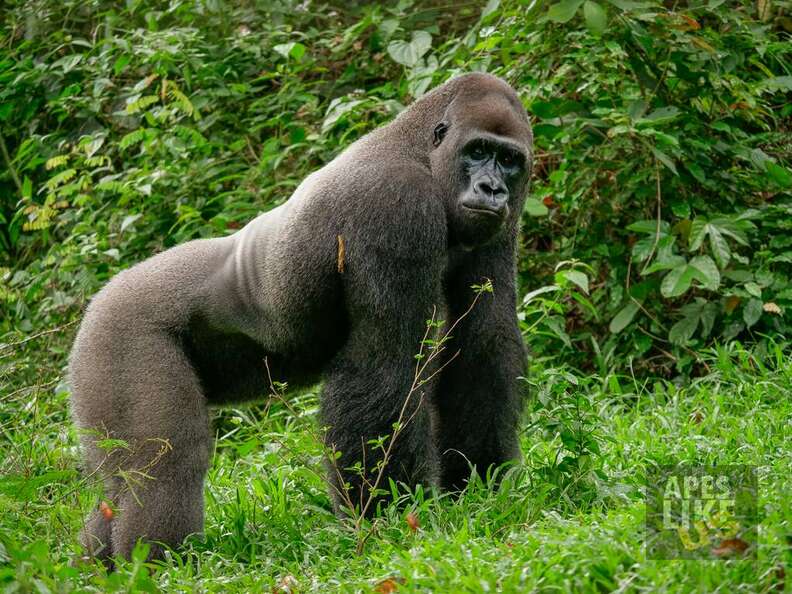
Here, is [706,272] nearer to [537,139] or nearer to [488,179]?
[537,139]

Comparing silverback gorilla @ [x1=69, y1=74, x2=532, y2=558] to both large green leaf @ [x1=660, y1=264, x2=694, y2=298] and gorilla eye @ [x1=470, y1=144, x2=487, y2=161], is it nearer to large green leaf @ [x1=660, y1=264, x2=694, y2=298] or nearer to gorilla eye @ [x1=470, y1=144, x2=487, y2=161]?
gorilla eye @ [x1=470, y1=144, x2=487, y2=161]

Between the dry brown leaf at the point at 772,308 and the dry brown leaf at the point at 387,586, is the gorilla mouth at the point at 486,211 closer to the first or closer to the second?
the dry brown leaf at the point at 387,586

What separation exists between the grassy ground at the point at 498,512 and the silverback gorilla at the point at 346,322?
182mm

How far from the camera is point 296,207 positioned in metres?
4.56

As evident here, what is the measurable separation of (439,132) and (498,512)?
5.44ft

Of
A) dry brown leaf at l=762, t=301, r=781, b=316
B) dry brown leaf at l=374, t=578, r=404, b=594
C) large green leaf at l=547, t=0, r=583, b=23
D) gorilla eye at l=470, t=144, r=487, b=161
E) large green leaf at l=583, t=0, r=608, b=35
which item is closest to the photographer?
dry brown leaf at l=374, t=578, r=404, b=594

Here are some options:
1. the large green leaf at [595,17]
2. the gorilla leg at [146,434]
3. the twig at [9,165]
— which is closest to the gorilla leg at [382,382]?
the gorilla leg at [146,434]

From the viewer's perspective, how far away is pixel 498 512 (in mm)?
3918

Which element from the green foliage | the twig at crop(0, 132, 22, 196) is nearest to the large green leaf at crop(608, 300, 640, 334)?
the green foliage

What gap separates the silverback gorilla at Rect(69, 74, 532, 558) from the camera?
411 cm

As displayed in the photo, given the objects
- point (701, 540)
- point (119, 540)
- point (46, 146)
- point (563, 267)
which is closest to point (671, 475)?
point (701, 540)

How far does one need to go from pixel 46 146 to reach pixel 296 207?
163 inches

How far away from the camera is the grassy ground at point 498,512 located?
2.97 metres

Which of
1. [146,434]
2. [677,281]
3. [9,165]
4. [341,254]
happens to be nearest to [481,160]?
[341,254]
